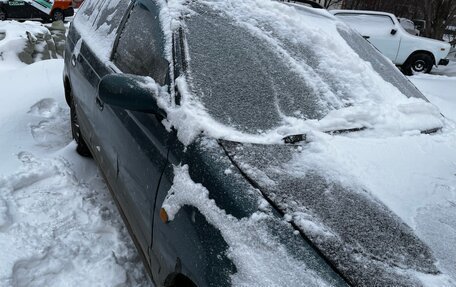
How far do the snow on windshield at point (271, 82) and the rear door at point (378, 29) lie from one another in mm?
9511

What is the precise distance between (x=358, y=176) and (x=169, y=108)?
0.84 m

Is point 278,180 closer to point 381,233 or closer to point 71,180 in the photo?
point 381,233

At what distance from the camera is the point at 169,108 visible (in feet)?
6.07

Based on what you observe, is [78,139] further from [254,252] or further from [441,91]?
[441,91]

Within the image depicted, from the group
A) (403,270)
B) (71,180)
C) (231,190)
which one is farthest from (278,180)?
(71,180)

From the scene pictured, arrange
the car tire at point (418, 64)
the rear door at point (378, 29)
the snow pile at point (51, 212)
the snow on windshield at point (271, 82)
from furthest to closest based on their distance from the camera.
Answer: the car tire at point (418, 64), the rear door at point (378, 29), the snow pile at point (51, 212), the snow on windshield at point (271, 82)

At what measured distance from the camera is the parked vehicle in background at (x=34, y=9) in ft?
54.6

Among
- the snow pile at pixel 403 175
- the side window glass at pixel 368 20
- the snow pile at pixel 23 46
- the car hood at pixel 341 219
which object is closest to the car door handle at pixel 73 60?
the car hood at pixel 341 219

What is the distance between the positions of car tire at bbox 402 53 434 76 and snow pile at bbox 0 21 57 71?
364 inches

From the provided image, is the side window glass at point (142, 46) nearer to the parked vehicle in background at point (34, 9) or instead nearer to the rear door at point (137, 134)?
the rear door at point (137, 134)

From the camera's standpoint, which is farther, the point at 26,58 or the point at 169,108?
the point at 26,58

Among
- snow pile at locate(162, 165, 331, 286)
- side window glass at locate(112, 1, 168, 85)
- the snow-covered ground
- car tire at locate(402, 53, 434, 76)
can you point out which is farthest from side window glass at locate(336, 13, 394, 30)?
snow pile at locate(162, 165, 331, 286)

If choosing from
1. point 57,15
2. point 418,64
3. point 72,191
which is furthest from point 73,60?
point 57,15

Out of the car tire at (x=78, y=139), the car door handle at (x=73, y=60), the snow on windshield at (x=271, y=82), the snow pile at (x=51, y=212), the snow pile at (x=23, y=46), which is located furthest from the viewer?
the snow pile at (x=23, y=46)
